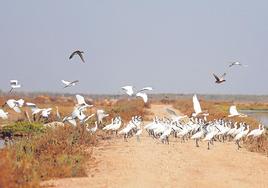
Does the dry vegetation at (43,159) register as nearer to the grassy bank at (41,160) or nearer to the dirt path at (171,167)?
the grassy bank at (41,160)

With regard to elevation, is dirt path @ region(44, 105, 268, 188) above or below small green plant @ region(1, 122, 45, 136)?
below

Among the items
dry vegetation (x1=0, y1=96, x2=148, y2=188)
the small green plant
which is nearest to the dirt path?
dry vegetation (x1=0, y1=96, x2=148, y2=188)

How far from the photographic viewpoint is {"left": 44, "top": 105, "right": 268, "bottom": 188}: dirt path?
1369cm

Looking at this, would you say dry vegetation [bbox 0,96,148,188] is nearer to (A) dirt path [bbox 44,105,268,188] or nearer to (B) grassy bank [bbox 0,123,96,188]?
(B) grassy bank [bbox 0,123,96,188]

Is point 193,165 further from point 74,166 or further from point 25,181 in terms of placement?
point 25,181

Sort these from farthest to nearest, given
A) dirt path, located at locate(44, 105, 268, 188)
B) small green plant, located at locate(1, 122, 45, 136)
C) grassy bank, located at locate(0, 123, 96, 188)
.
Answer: small green plant, located at locate(1, 122, 45, 136), dirt path, located at locate(44, 105, 268, 188), grassy bank, located at locate(0, 123, 96, 188)

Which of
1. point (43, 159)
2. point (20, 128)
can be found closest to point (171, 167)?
point (43, 159)

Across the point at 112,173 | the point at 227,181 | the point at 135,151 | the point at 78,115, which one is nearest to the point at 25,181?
the point at 112,173

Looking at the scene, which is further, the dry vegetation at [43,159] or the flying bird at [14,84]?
the flying bird at [14,84]

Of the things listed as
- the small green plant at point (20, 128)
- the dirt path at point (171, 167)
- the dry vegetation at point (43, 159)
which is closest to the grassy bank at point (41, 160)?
the dry vegetation at point (43, 159)

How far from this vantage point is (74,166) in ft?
48.1

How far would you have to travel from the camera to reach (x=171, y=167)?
52.0 feet

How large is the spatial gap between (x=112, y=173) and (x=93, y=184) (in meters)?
1.45

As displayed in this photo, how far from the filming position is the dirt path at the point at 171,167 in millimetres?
13688
